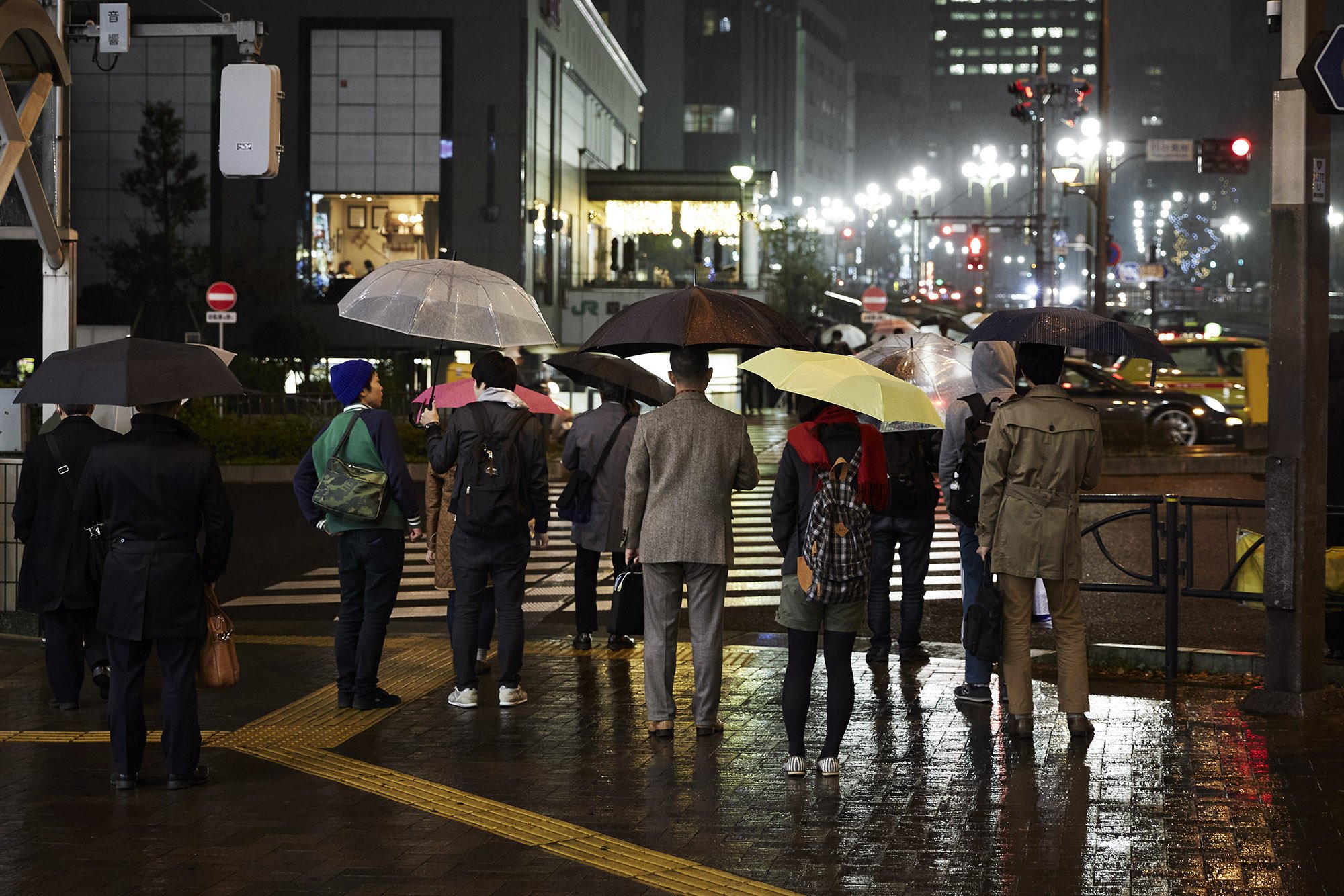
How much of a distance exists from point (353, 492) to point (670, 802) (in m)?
2.65

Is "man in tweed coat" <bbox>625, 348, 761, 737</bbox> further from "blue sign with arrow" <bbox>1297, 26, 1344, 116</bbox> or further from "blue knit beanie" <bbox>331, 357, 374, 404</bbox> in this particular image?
"blue sign with arrow" <bbox>1297, 26, 1344, 116</bbox>

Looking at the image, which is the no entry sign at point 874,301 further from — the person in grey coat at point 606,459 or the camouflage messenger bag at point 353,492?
the camouflage messenger bag at point 353,492

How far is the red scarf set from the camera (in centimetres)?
688

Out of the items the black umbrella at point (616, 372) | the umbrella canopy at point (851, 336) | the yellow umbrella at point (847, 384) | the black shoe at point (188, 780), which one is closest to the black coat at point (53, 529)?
the black shoe at point (188, 780)

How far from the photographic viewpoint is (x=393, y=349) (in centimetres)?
4872

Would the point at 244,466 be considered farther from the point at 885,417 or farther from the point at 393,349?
the point at 393,349

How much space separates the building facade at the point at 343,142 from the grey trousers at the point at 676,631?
1656 inches

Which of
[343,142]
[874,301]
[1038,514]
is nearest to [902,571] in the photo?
[1038,514]

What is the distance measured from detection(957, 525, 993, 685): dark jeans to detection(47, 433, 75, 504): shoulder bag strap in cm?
508

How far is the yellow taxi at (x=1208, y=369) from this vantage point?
2900 centimetres

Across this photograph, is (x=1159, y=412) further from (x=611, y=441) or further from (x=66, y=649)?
(x=66, y=649)

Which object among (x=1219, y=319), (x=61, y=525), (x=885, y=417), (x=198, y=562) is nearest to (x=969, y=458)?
(x=885, y=417)

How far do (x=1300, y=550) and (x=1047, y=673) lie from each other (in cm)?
186

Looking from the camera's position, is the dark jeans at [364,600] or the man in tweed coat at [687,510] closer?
the man in tweed coat at [687,510]
